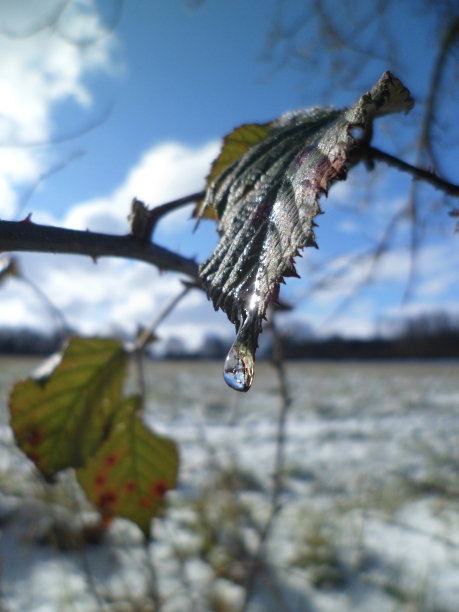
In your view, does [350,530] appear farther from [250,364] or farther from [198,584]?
[250,364]

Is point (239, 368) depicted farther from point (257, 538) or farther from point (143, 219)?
point (257, 538)

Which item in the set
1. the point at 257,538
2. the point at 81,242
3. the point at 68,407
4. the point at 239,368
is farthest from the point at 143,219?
the point at 257,538

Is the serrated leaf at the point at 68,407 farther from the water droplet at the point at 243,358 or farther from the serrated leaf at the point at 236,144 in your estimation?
the water droplet at the point at 243,358

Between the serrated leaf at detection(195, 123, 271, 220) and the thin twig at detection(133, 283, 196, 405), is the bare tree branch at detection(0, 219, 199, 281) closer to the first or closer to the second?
the serrated leaf at detection(195, 123, 271, 220)

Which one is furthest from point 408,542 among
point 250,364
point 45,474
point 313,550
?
point 250,364

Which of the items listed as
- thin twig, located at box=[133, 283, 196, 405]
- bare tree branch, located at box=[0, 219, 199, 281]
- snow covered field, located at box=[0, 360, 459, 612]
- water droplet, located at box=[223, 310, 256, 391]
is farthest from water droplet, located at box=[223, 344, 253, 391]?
snow covered field, located at box=[0, 360, 459, 612]

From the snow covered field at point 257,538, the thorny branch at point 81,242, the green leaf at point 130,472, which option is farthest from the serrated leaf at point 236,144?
the snow covered field at point 257,538
